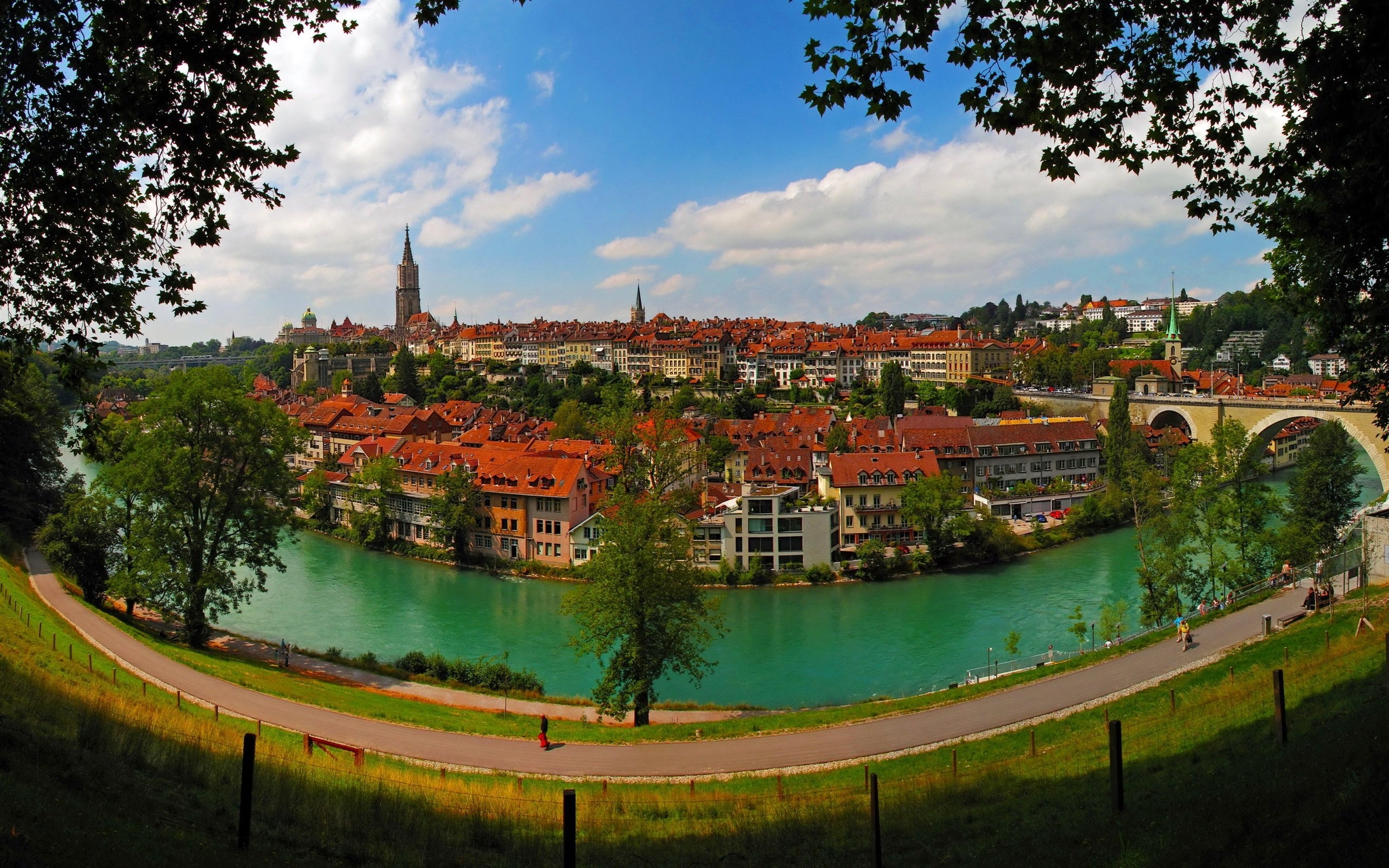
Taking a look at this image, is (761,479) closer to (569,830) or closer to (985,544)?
(985,544)

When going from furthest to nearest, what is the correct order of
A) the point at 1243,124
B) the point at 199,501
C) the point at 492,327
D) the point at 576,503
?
the point at 492,327 → the point at 576,503 → the point at 199,501 → the point at 1243,124

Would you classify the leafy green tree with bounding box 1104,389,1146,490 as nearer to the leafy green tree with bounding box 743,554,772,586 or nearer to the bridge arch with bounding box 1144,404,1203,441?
the bridge arch with bounding box 1144,404,1203,441

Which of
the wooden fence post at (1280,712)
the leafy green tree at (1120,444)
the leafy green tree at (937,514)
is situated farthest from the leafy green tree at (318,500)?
the wooden fence post at (1280,712)

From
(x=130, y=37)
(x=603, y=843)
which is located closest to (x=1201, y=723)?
(x=603, y=843)

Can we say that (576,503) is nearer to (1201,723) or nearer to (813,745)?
(813,745)

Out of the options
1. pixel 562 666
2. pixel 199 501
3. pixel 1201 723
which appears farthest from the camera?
pixel 562 666

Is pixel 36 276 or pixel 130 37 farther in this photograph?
pixel 36 276

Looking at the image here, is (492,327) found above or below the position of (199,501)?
above

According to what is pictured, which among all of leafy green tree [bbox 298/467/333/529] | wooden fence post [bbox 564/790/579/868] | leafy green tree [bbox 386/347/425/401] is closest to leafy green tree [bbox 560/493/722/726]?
wooden fence post [bbox 564/790/579/868]
